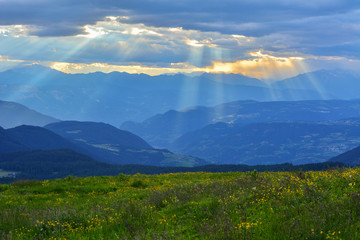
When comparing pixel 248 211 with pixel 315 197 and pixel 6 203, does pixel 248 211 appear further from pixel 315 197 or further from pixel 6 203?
pixel 6 203

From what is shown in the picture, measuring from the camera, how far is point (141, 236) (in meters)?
9.96

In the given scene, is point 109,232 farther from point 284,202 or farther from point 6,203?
point 6,203

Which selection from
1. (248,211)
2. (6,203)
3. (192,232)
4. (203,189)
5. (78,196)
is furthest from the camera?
(78,196)

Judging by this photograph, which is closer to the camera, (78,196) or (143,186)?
(78,196)

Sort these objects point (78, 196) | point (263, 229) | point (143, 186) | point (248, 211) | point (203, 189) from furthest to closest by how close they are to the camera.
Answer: point (143, 186)
point (78, 196)
point (203, 189)
point (248, 211)
point (263, 229)

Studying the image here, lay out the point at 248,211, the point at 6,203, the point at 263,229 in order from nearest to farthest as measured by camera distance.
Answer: the point at 263,229 → the point at 248,211 → the point at 6,203

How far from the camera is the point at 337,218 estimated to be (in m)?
9.45

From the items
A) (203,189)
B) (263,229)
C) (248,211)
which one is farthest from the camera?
(203,189)

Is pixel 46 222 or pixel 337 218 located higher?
pixel 337 218

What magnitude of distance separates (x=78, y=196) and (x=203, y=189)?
888 cm

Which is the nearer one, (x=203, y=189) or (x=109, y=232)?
(x=109, y=232)

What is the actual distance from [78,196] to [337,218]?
15.5 m

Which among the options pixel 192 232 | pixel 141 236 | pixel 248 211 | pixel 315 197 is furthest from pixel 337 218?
pixel 141 236

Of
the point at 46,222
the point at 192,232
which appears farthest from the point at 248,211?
the point at 46,222
